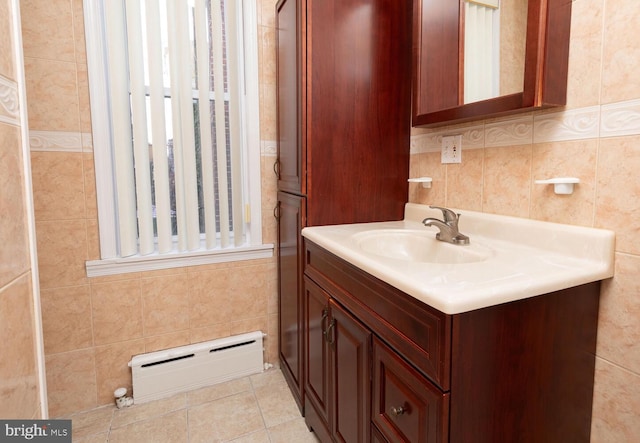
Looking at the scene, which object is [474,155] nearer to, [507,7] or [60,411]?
[507,7]

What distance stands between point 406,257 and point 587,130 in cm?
66

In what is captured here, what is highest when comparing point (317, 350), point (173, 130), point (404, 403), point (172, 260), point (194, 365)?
point (173, 130)

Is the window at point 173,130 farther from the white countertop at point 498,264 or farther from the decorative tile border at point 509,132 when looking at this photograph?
the decorative tile border at point 509,132

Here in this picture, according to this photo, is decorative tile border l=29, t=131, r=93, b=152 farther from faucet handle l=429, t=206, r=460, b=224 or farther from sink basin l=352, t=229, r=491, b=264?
faucet handle l=429, t=206, r=460, b=224

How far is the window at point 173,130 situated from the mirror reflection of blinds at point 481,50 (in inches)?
40.7

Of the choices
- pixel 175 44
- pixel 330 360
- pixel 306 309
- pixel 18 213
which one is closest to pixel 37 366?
A: pixel 18 213

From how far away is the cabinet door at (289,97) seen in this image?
4.75 feet

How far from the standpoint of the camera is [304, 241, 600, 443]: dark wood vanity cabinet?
2.29ft

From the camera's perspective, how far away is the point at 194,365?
1.80 meters

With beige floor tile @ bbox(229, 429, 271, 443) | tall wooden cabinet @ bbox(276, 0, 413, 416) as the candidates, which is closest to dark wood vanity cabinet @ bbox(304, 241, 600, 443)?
tall wooden cabinet @ bbox(276, 0, 413, 416)

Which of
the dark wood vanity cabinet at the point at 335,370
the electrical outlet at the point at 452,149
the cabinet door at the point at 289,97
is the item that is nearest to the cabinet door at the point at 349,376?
the dark wood vanity cabinet at the point at 335,370

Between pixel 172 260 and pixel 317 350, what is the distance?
875mm

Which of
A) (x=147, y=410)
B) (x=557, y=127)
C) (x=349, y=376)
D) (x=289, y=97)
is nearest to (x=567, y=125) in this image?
(x=557, y=127)

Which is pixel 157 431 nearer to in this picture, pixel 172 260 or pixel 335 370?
pixel 172 260
